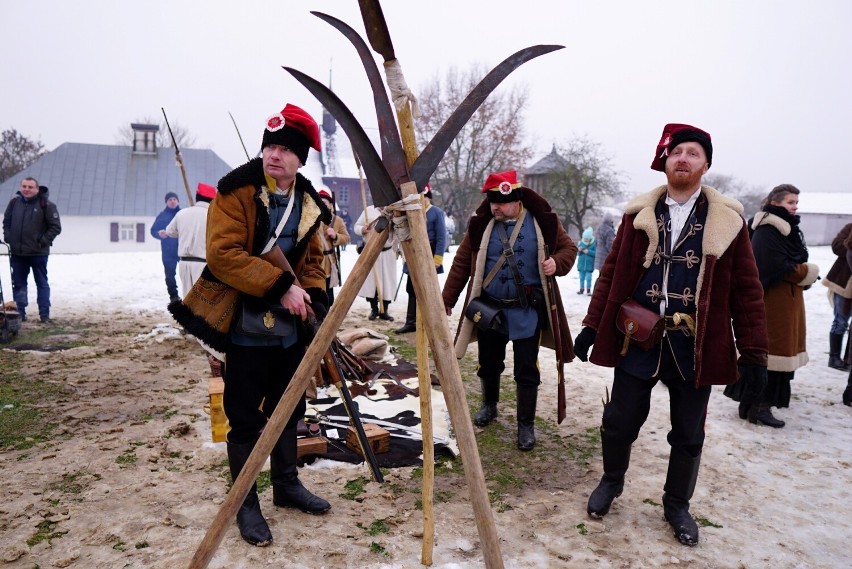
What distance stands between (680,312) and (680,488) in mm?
940

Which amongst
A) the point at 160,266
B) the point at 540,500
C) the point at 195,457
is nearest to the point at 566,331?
the point at 540,500

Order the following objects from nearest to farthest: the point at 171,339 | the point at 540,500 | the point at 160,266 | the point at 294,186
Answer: the point at 294,186, the point at 540,500, the point at 171,339, the point at 160,266

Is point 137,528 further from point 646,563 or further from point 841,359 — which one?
point 841,359

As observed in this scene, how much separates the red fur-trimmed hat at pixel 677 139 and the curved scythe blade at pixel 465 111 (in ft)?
3.58

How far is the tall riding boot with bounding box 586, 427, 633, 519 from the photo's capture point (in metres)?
3.15

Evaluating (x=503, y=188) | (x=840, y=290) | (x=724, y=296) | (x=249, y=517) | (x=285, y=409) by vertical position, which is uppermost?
(x=503, y=188)

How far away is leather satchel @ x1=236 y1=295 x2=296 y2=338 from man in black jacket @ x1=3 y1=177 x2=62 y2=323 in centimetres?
644

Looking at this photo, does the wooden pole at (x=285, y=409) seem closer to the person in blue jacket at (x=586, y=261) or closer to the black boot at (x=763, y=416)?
the black boot at (x=763, y=416)

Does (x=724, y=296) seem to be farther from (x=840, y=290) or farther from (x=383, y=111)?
(x=840, y=290)

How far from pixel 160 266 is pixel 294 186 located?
527 inches

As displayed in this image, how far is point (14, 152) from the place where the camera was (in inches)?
1577

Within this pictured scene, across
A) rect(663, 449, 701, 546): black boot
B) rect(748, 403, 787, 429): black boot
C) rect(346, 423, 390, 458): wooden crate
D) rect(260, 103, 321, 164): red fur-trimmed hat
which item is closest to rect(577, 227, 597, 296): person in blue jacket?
rect(748, 403, 787, 429): black boot

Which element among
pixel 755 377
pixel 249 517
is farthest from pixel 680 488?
pixel 249 517

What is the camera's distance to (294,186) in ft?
9.55
